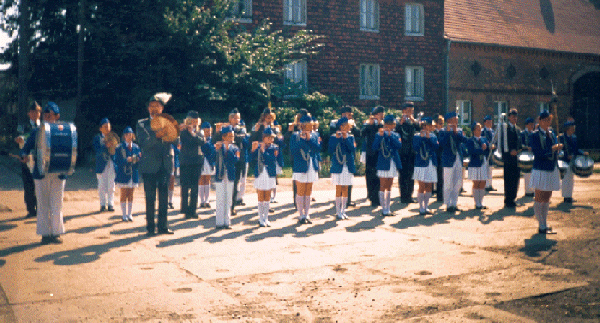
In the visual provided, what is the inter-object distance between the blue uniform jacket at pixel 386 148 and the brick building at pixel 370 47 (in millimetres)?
13291

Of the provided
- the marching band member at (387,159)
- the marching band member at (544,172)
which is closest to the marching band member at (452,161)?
the marching band member at (387,159)

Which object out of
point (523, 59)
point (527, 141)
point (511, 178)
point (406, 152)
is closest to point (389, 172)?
point (406, 152)

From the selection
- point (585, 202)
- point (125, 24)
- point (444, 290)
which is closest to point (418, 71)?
point (125, 24)

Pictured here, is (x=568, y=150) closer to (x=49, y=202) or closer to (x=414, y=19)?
(x=49, y=202)

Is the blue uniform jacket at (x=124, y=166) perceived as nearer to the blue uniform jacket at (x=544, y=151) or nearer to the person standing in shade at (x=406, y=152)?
the person standing in shade at (x=406, y=152)

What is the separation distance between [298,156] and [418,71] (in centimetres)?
2079

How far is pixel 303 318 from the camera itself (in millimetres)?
5266

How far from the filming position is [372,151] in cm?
1273

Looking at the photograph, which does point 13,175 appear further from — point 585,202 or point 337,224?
point 585,202

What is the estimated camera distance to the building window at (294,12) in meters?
26.4

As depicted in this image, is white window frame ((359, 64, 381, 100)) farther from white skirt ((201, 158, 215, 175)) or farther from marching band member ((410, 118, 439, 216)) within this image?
white skirt ((201, 158, 215, 175))

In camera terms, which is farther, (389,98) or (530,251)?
(389,98)

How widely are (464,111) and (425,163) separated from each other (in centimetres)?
2107

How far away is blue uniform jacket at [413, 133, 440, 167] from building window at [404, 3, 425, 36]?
61.5 ft
